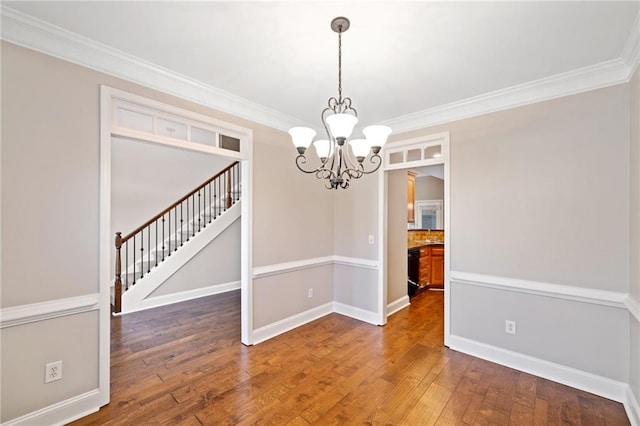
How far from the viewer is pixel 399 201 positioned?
450 cm

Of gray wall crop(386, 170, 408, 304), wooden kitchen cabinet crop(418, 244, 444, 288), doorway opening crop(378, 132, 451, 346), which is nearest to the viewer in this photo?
doorway opening crop(378, 132, 451, 346)

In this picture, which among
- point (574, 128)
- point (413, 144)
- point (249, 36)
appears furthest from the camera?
point (413, 144)

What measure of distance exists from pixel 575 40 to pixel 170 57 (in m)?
3.14

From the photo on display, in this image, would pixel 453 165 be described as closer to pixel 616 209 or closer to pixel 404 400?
pixel 616 209

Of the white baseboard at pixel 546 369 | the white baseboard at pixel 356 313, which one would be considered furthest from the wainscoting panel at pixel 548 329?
the white baseboard at pixel 356 313

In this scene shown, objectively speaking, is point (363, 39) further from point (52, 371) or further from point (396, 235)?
point (52, 371)

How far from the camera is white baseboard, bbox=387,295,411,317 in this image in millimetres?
4237

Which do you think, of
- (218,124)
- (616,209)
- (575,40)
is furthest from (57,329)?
(616,209)

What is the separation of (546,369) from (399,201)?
264 cm

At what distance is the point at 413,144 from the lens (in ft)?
11.8

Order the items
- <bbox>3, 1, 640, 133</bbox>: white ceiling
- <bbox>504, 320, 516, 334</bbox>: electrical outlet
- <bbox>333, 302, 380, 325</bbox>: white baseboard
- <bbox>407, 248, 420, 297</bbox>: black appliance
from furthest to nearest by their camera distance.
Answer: <bbox>407, 248, 420, 297</bbox>: black appliance → <bbox>333, 302, 380, 325</bbox>: white baseboard → <bbox>504, 320, 516, 334</bbox>: electrical outlet → <bbox>3, 1, 640, 133</bbox>: white ceiling

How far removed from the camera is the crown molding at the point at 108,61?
1.88 m

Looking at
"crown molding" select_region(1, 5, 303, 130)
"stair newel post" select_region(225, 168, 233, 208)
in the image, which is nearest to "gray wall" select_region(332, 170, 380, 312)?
"crown molding" select_region(1, 5, 303, 130)

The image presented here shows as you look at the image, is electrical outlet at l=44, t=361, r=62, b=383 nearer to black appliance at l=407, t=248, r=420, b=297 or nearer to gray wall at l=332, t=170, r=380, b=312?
gray wall at l=332, t=170, r=380, b=312
